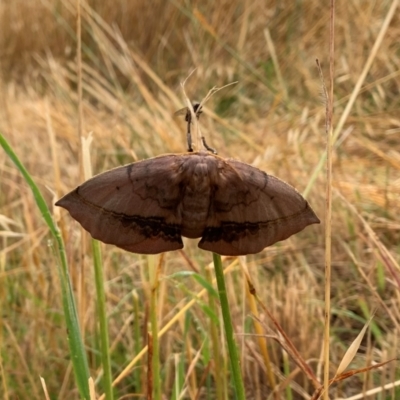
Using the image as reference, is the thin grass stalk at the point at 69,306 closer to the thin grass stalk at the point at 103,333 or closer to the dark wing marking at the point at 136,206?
the thin grass stalk at the point at 103,333

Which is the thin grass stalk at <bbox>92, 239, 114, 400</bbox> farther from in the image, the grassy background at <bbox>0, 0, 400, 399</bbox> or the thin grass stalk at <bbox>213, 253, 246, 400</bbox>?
the thin grass stalk at <bbox>213, 253, 246, 400</bbox>

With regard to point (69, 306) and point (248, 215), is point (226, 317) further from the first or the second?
point (69, 306)

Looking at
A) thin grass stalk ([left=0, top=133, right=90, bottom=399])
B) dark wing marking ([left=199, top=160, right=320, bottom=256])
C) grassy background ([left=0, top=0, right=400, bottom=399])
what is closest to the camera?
dark wing marking ([left=199, top=160, right=320, bottom=256])

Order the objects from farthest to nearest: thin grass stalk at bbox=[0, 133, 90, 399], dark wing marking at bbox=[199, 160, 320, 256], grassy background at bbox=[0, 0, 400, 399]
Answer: grassy background at bbox=[0, 0, 400, 399] < thin grass stalk at bbox=[0, 133, 90, 399] < dark wing marking at bbox=[199, 160, 320, 256]

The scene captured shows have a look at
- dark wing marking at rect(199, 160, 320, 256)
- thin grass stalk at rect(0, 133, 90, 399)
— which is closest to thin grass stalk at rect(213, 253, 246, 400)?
dark wing marking at rect(199, 160, 320, 256)

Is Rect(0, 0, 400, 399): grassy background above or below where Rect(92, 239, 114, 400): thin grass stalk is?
above

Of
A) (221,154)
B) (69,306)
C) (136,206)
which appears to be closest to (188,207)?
(136,206)

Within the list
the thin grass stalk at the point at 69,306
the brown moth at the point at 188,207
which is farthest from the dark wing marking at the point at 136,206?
the thin grass stalk at the point at 69,306
